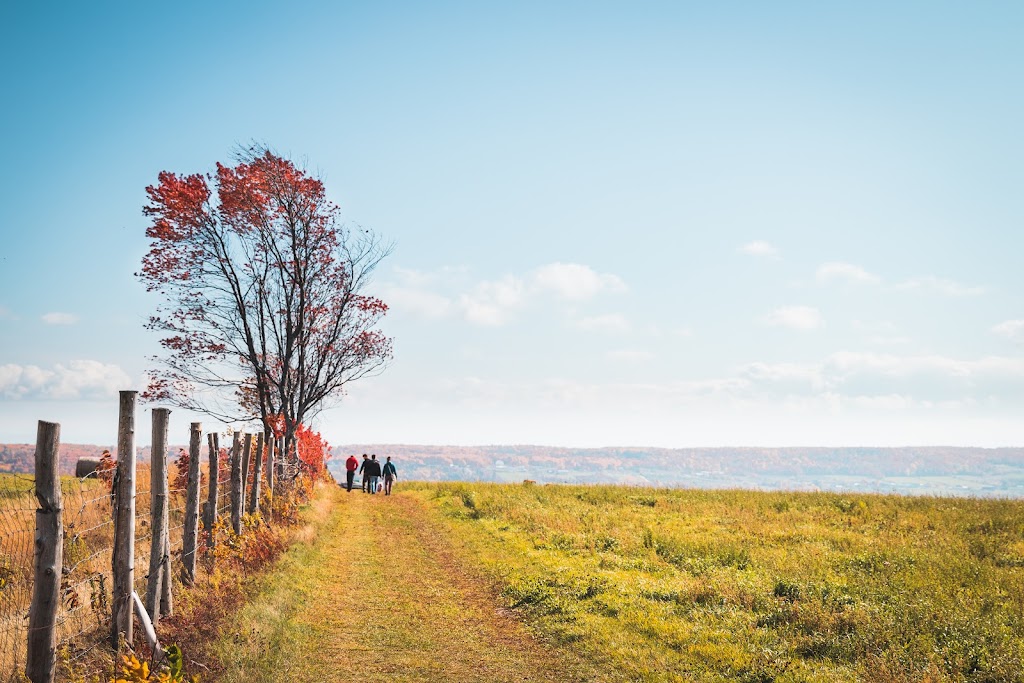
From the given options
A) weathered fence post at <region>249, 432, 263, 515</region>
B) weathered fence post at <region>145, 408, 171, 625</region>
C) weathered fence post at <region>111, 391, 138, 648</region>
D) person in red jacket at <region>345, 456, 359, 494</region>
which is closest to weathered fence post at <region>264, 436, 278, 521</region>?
weathered fence post at <region>249, 432, 263, 515</region>

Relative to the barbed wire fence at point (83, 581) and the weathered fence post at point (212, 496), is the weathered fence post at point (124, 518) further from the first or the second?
the weathered fence post at point (212, 496)

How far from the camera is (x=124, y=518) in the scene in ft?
29.8

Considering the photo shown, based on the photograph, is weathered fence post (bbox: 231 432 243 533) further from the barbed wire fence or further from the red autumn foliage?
the red autumn foliage

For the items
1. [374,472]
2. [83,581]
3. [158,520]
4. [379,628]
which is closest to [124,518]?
[83,581]

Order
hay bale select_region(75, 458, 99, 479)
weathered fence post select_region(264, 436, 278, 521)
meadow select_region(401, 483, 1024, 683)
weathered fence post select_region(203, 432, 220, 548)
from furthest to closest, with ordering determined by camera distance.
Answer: hay bale select_region(75, 458, 99, 479)
weathered fence post select_region(264, 436, 278, 521)
weathered fence post select_region(203, 432, 220, 548)
meadow select_region(401, 483, 1024, 683)

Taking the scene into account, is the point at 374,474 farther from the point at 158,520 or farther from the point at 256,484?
the point at 158,520

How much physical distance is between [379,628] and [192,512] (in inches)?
167

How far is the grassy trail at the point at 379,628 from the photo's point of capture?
9.93 m

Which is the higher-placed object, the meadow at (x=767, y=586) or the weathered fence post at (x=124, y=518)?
the weathered fence post at (x=124, y=518)

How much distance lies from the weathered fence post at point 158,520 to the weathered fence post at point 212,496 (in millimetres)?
3341

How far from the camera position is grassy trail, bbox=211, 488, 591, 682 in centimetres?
993

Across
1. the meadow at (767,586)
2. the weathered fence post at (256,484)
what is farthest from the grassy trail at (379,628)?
the weathered fence post at (256,484)

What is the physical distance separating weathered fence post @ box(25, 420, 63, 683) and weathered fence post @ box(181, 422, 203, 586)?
5.36 meters

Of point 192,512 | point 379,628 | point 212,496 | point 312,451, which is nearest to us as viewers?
point 379,628
